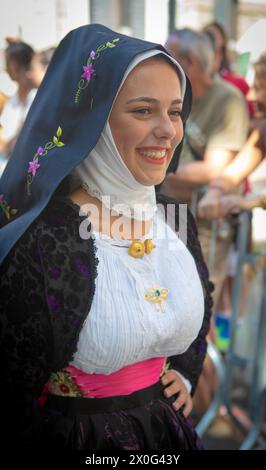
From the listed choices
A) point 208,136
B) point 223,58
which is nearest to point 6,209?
point 208,136

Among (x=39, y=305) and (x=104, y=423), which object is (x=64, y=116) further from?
(x=104, y=423)

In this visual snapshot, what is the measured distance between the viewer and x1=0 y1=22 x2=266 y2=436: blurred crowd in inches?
115

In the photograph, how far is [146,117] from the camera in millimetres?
1562

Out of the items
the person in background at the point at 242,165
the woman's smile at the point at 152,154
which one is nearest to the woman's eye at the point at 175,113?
the woman's smile at the point at 152,154

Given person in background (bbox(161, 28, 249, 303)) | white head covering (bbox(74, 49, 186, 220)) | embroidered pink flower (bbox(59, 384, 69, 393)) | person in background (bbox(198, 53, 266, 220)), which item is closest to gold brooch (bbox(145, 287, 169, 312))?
white head covering (bbox(74, 49, 186, 220))

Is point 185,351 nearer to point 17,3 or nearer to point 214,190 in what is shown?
point 214,190

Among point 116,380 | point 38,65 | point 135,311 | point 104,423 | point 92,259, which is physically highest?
point 38,65

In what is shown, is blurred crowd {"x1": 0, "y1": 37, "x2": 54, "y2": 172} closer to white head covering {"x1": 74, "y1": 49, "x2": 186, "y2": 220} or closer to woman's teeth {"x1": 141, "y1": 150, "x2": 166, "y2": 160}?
white head covering {"x1": 74, "y1": 49, "x2": 186, "y2": 220}

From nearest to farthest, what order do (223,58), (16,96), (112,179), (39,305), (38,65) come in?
(39,305) → (112,179) → (16,96) → (38,65) → (223,58)

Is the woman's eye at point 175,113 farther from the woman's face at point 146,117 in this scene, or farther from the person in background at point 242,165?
the person in background at point 242,165

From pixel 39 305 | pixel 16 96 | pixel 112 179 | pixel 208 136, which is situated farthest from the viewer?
pixel 208 136

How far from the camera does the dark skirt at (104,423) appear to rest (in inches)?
64.5

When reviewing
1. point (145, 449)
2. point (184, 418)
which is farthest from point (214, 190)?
point (145, 449)

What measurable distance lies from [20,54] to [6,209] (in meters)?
1.63
